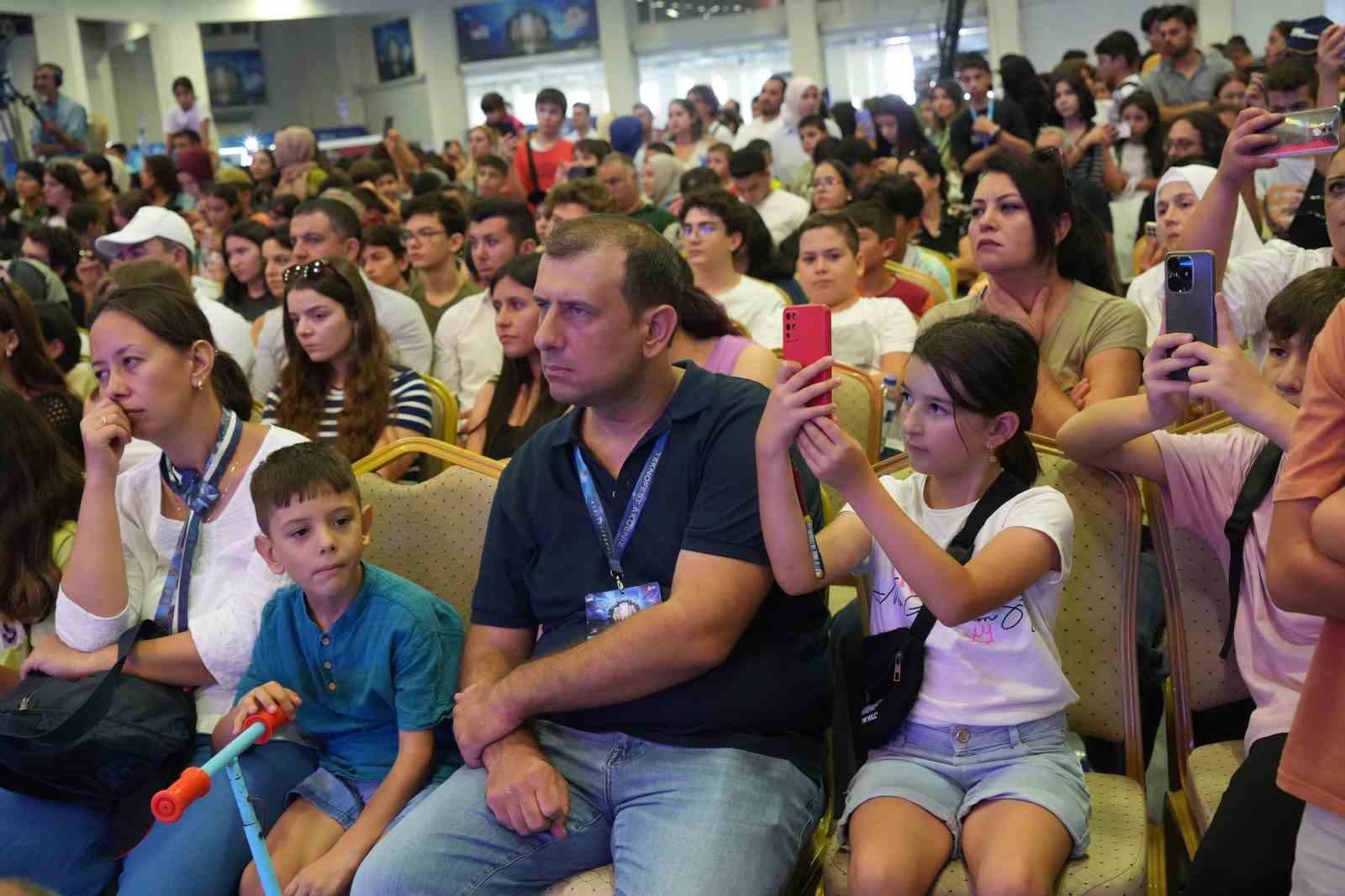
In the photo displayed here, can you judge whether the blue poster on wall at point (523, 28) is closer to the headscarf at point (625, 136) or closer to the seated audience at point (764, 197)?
the headscarf at point (625, 136)

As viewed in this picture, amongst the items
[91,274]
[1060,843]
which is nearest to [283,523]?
[1060,843]

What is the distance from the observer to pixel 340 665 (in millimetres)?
2363

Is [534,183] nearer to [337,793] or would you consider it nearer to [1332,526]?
[337,793]

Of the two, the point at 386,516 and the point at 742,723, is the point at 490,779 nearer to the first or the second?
the point at 742,723

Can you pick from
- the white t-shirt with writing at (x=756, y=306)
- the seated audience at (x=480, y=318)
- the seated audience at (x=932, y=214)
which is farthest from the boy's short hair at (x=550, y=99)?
the white t-shirt with writing at (x=756, y=306)

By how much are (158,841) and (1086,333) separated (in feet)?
7.06

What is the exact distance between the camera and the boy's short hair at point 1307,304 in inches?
81.7

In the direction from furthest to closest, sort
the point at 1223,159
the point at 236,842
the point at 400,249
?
the point at 400,249 < the point at 1223,159 < the point at 236,842

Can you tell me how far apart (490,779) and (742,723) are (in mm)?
411

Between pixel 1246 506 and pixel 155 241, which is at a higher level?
pixel 155 241

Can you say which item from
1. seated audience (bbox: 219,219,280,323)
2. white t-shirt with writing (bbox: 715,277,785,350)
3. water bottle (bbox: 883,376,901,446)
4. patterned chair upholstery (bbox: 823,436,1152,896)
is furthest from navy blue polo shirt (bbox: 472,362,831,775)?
seated audience (bbox: 219,219,280,323)

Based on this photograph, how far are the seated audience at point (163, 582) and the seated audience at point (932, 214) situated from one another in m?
5.16

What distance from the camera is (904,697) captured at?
2.10 meters

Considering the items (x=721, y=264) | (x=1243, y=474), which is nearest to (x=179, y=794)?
(x=1243, y=474)
